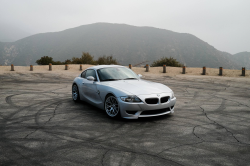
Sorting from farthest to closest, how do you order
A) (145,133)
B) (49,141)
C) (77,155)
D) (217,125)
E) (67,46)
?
(67,46), (217,125), (145,133), (49,141), (77,155)

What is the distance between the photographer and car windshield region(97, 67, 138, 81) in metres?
6.79

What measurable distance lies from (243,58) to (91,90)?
6343 inches

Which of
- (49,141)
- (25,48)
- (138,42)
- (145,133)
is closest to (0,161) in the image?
(49,141)

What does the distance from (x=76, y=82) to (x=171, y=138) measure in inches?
191

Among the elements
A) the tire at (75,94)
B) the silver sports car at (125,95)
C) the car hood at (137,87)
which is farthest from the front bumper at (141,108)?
the tire at (75,94)

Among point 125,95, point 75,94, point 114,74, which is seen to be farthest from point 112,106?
point 75,94

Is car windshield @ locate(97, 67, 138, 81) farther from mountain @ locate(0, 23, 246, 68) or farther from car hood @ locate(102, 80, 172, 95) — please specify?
mountain @ locate(0, 23, 246, 68)

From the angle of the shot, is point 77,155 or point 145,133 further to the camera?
point 145,133

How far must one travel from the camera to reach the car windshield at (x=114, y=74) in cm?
679

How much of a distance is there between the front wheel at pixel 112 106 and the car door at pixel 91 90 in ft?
1.37

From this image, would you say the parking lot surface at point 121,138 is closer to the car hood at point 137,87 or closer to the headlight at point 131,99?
the headlight at point 131,99

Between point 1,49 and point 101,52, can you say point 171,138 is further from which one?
point 1,49

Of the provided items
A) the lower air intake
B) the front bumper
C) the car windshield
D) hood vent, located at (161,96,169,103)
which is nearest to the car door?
the car windshield

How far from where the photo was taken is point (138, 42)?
123562 millimetres
